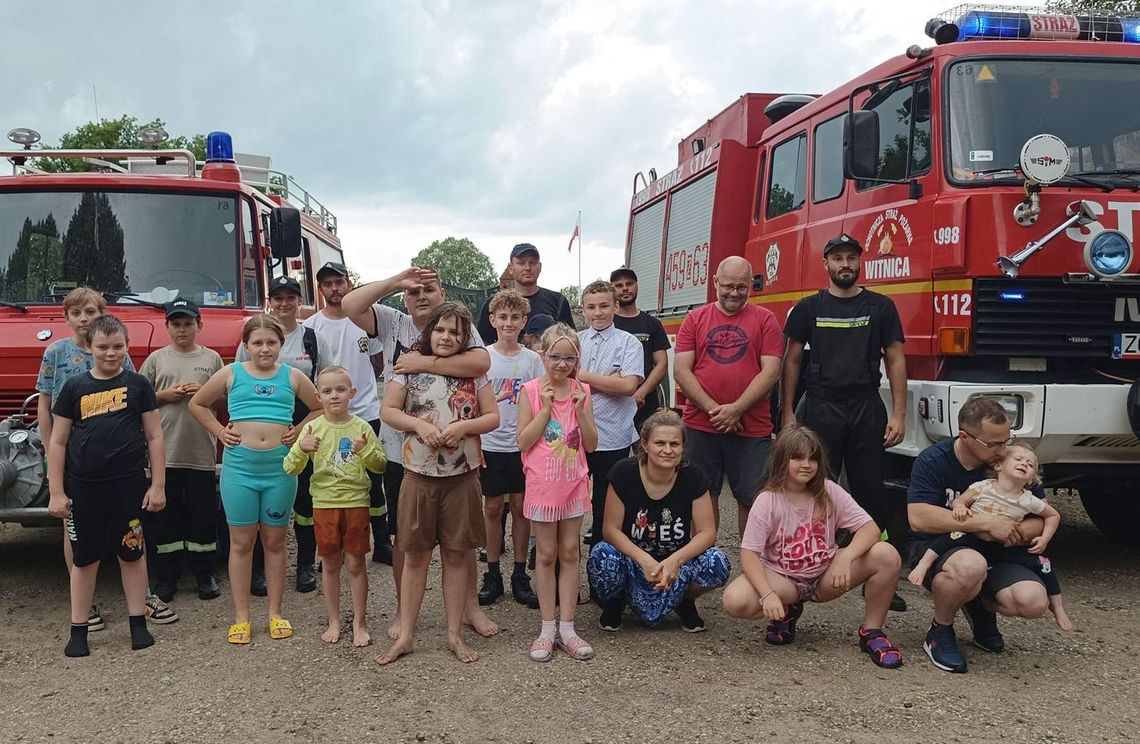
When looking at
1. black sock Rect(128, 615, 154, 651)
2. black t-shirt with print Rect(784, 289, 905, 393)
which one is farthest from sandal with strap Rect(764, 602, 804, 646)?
black sock Rect(128, 615, 154, 651)

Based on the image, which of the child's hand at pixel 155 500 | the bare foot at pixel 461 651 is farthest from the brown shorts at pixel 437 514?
the child's hand at pixel 155 500

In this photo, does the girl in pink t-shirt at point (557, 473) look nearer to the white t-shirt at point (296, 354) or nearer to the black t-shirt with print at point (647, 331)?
the black t-shirt with print at point (647, 331)

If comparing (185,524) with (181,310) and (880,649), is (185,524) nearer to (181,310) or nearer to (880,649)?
(181,310)

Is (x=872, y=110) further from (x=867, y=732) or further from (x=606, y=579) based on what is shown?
(x=867, y=732)

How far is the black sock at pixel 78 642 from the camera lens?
441cm

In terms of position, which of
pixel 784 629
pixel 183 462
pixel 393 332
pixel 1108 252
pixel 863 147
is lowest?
pixel 784 629

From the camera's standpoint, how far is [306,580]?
5.46 metres

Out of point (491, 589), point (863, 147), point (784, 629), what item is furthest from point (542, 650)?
point (863, 147)

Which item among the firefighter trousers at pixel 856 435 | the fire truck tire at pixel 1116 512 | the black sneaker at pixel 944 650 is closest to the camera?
the black sneaker at pixel 944 650

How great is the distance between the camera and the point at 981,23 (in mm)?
5438

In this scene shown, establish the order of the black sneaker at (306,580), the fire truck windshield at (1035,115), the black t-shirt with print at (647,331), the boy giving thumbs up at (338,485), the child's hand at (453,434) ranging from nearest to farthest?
the child's hand at (453,434)
the boy giving thumbs up at (338,485)
the fire truck windshield at (1035,115)
the black sneaker at (306,580)
the black t-shirt with print at (647,331)

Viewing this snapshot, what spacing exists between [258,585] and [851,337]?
351cm

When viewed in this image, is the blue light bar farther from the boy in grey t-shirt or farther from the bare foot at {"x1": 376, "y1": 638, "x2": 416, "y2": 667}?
the bare foot at {"x1": 376, "y1": 638, "x2": 416, "y2": 667}

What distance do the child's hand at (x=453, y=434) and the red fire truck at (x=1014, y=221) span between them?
96.4 inches
